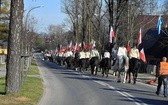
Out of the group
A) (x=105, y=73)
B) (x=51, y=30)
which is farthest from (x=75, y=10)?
(x=51, y=30)

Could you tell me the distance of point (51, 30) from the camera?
17662cm

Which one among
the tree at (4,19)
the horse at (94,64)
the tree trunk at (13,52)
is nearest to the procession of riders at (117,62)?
the horse at (94,64)

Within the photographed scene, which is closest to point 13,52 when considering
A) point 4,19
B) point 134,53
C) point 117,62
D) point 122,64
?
point 134,53

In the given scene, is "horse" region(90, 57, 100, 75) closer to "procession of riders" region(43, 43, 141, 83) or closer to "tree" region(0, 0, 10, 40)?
"procession of riders" region(43, 43, 141, 83)

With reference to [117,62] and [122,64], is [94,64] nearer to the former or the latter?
[117,62]

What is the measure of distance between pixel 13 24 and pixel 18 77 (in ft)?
6.58

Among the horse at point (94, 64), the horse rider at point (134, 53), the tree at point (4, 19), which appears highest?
the tree at point (4, 19)

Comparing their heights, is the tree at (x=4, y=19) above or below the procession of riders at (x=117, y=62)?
above

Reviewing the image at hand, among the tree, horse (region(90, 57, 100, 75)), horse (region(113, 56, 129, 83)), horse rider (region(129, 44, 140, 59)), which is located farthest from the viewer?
the tree

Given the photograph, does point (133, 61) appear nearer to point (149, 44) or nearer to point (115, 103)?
point (115, 103)

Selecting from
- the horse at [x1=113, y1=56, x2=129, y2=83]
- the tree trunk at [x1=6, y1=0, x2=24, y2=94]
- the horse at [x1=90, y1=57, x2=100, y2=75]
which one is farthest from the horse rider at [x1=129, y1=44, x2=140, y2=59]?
the tree trunk at [x1=6, y1=0, x2=24, y2=94]

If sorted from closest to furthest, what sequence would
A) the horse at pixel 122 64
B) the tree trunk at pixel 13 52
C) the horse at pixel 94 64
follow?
the tree trunk at pixel 13 52 → the horse at pixel 122 64 → the horse at pixel 94 64

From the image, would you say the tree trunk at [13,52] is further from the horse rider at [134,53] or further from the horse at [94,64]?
the horse at [94,64]

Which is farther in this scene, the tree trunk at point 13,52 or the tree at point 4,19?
the tree at point 4,19
